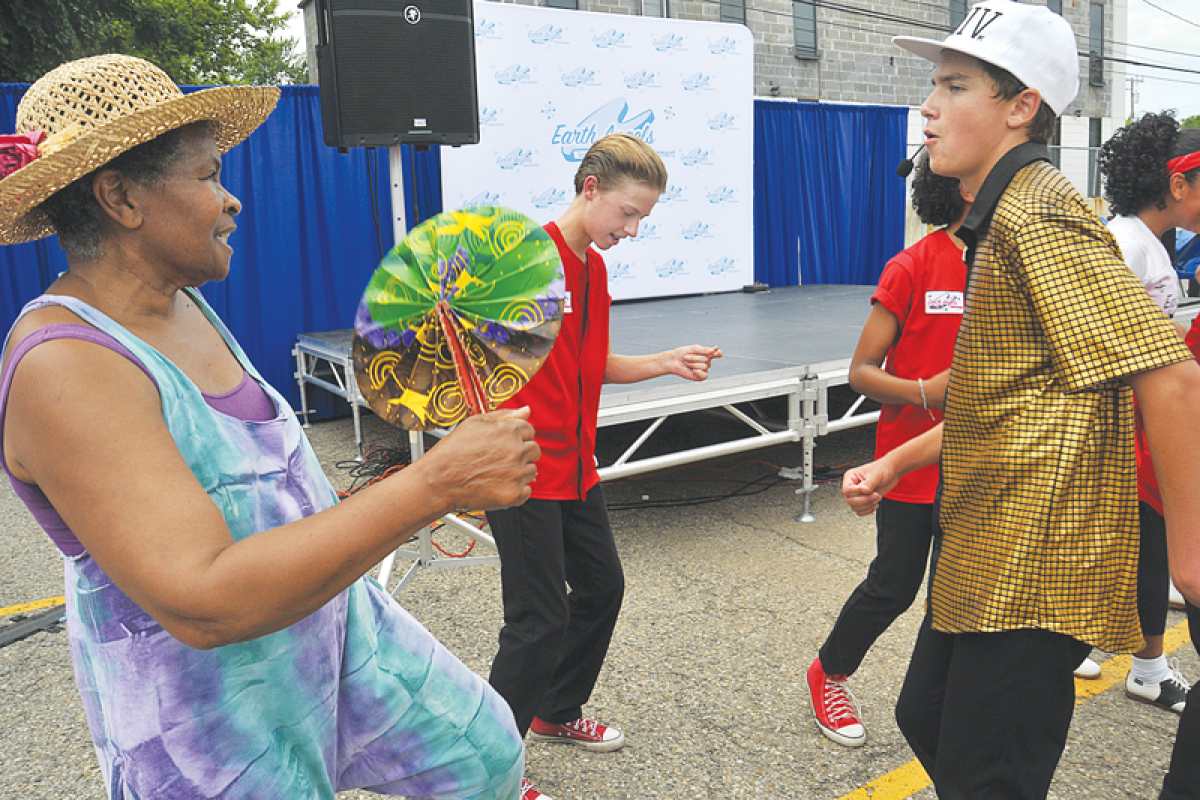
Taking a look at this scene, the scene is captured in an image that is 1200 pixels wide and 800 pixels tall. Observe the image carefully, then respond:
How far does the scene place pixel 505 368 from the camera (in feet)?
3.91

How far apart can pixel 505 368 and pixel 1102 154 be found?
254cm

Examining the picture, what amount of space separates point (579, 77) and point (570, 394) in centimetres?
681

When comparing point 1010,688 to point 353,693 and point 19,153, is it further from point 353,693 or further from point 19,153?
point 19,153

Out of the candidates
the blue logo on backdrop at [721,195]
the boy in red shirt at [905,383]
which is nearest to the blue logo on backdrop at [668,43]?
the blue logo on backdrop at [721,195]

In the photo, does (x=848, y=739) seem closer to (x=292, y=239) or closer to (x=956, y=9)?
(x=292, y=239)

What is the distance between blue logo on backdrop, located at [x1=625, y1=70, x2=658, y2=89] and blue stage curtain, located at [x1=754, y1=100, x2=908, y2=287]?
2.27 meters

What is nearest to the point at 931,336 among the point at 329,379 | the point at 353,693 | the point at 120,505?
A: the point at 353,693

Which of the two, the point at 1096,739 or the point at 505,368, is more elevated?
the point at 505,368

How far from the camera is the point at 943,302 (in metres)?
2.26

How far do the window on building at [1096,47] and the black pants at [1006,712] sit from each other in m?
25.1

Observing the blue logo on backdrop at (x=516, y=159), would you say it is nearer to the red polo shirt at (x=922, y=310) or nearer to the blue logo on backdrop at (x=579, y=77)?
the blue logo on backdrop at (x=579, y=77)

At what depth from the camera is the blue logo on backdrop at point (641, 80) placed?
8.47 m

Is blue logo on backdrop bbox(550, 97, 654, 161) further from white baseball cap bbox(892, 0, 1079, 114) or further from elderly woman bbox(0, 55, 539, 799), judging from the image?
elderly woman bbox(0, 55, 539, 799)

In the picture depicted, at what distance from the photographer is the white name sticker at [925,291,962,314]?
2252mm
